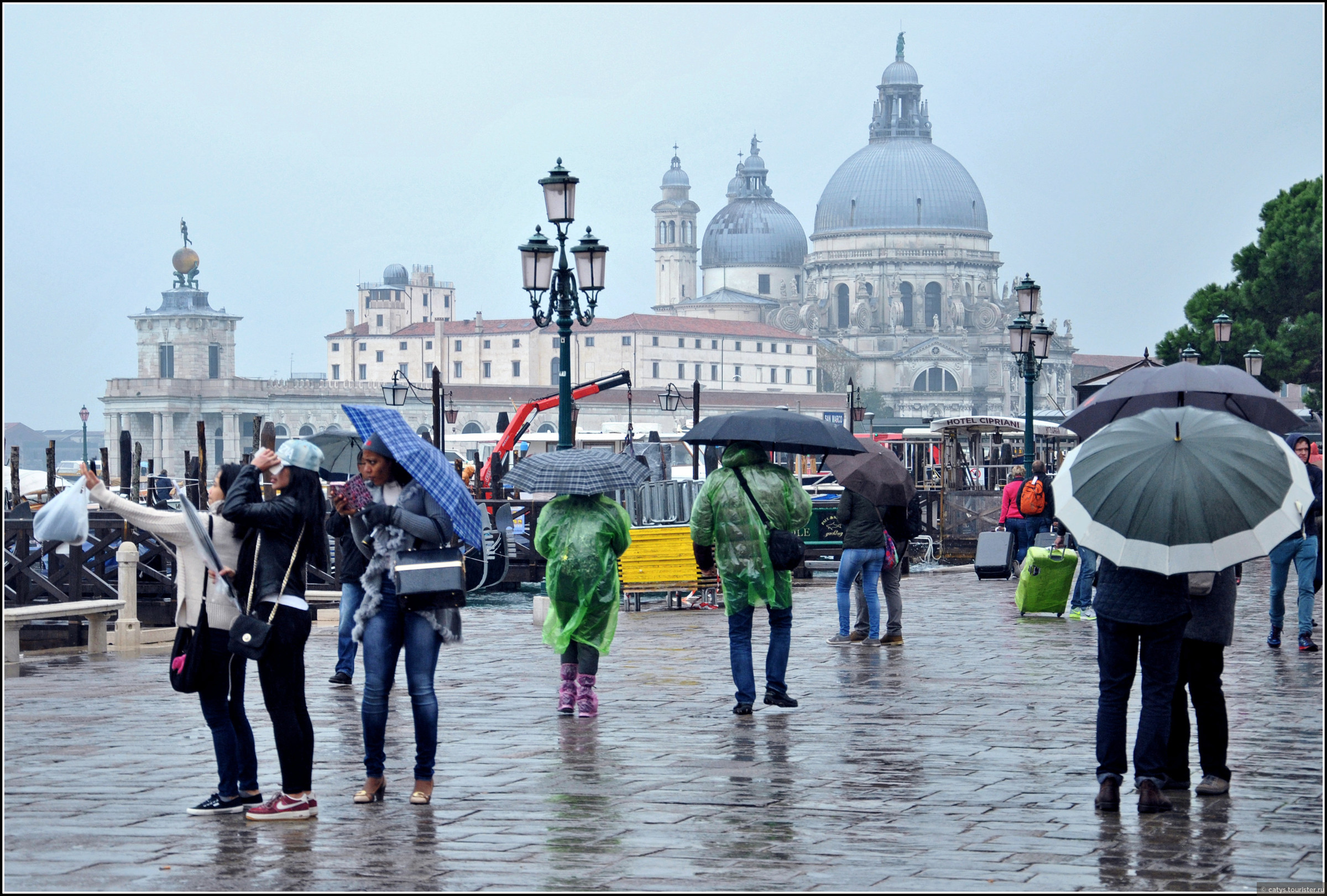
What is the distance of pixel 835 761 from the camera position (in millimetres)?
7336

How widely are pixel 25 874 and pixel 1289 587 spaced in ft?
46.4

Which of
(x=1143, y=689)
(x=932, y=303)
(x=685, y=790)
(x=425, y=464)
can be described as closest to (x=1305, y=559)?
(x=1143, y=689)

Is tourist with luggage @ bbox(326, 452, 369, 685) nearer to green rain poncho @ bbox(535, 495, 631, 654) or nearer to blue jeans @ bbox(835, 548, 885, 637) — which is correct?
green rain poncho @ bbox(535, 495, 631, 654)

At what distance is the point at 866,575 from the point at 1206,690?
570 centimetres

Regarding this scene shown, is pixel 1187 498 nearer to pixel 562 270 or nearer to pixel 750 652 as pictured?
pixel 750 652

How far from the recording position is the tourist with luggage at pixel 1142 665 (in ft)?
20.5

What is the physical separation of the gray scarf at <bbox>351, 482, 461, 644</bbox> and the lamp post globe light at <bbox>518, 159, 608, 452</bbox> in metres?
7.21

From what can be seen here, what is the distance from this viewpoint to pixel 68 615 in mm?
11828

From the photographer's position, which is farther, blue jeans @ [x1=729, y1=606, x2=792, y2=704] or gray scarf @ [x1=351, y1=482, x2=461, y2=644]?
blue jeans @ [x1=729, y1=606, x2=792, y2=704]

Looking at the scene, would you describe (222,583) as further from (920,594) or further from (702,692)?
(920,594)

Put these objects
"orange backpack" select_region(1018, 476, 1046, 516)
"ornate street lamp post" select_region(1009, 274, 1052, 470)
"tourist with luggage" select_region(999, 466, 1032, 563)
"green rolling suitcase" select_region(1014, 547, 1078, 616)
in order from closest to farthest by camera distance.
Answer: "green rolling suitcase" select_region(1014, 547, 1078, 616) < "orange backpack" select_region(1018, 476, 1046, 516) < "tourist with luggage" select_region(999, 466, 1032, 563) < "ornate street lamp post" select_region(1009, 274, 1052, 470)

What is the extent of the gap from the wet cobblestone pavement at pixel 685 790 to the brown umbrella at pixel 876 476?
5.19ft

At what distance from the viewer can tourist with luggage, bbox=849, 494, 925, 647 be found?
41.0 ft

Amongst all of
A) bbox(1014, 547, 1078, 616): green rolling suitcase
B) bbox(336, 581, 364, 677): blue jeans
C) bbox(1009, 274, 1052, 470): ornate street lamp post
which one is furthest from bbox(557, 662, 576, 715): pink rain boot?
bbox(1009, 274, 1052, 470): ornate street lamp post
